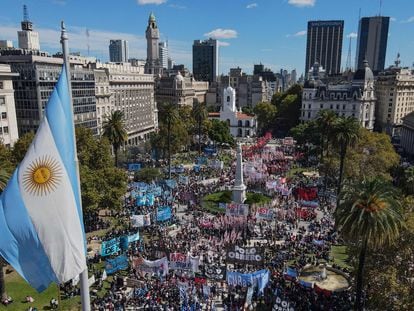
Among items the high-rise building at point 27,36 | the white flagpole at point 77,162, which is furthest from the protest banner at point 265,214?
the high-rise building at point 27,36

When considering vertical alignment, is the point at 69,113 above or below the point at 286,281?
above

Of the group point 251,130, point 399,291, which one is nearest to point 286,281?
point 399,291

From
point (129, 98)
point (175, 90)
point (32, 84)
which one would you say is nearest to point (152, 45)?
point (175, 90)

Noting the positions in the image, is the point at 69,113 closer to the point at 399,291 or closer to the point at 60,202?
the point at 60,202

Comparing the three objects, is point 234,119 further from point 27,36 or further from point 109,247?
point 109,247

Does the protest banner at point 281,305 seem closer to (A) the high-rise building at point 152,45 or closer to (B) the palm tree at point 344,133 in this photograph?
(B) the palm tree at point 344,133

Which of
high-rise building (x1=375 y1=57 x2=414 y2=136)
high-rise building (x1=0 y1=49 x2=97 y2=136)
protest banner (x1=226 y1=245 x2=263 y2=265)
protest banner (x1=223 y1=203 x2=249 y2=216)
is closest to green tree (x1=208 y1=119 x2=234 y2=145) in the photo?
high-rise building (x1=0 y1=49 x2=97 y2=136)
